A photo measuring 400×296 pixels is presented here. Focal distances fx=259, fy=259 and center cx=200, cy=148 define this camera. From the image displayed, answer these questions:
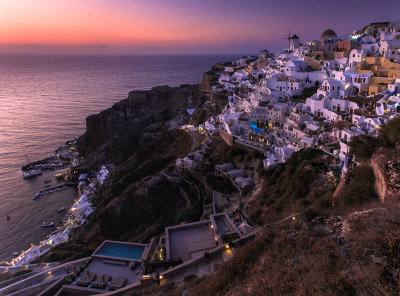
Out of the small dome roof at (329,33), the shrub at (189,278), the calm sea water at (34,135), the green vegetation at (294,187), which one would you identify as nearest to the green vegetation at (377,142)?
the green vegetation at (294,187)

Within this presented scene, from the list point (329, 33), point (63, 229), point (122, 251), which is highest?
point (329, 33)

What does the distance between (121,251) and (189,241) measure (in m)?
4.15

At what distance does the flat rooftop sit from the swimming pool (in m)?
2.05

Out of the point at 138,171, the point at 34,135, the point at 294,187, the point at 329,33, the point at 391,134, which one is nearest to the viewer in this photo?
the point at 391,134

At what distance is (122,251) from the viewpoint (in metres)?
15.1

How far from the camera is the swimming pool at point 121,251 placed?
48.0 ft

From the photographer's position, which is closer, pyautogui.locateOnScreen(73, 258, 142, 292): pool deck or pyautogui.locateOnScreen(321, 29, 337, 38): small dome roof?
pyautogui.locateOnScreen(73, 258, 142, 292): pool deck

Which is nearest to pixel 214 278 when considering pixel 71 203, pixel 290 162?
pixel 290 162

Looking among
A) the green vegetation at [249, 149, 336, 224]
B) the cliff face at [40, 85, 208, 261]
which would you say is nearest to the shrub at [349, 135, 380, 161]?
the green vegetation at [249, 149, 336, 224]

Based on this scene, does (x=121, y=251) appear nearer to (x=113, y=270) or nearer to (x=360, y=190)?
Answer: (x=113, y=270)

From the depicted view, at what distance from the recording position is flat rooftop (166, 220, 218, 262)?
43.8 ft

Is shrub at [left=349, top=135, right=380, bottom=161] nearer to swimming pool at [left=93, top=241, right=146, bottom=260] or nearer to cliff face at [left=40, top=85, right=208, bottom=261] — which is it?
cliff face at [left=40, top=85, right=208, bottom=261]

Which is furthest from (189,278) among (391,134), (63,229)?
(63,229)

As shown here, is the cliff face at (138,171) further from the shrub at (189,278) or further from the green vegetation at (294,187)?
the shrub at (189,278)
